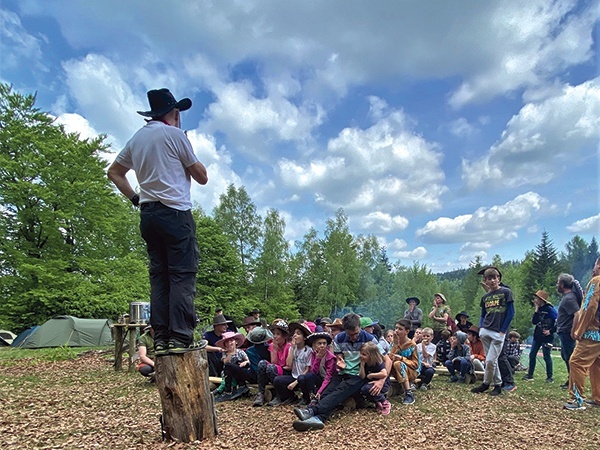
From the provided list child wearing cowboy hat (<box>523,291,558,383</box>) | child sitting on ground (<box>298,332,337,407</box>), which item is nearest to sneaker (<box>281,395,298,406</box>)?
child sitting on ground (<box>298,332,337,407</box>)

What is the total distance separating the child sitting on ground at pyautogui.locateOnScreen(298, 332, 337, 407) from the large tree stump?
2.02 meters

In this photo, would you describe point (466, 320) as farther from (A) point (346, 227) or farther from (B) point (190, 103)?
(A) point (346, 227)

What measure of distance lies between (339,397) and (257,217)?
26991mm

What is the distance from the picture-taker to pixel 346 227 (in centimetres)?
3344

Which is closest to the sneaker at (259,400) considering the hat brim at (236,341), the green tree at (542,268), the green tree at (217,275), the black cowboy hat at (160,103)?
the hat brim at (236,341)

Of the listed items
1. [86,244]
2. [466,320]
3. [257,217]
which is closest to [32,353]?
[86,244]

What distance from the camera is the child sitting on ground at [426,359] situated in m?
6.34

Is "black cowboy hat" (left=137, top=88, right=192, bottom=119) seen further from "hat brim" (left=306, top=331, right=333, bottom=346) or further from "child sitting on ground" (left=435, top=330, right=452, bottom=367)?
"child sitting on ground" (left=435, top=330, right=452, bottom=367)

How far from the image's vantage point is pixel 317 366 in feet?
17.1

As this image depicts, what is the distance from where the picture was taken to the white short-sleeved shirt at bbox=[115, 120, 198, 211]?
10.7 ft

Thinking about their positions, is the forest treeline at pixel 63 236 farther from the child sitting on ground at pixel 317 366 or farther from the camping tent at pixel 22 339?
the child sitting on ground at pixel 317 366

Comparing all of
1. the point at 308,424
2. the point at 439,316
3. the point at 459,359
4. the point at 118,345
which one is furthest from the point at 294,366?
the point at 118,345

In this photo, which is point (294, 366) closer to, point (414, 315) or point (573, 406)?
point (573, 406)

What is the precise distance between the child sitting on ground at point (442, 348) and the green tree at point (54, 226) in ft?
45.7
